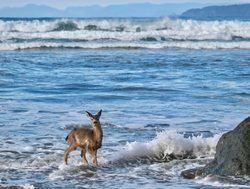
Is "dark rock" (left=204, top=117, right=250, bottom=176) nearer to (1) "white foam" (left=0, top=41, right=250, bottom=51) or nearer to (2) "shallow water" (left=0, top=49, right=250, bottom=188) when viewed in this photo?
(2) "shallow water" (left=0, top=49, right=250, bottom=188)

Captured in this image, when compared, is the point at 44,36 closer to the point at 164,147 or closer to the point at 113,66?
the point at 113,66

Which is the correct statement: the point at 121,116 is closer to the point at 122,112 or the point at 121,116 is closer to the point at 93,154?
the point at 122,112

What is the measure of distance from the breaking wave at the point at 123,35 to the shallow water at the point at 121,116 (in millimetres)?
12740

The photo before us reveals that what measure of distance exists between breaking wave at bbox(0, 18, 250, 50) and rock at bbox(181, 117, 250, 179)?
30.3m

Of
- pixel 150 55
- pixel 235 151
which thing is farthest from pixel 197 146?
pixel 150 55

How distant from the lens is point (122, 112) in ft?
48.8

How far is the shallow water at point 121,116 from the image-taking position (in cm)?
932

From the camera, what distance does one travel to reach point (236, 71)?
81.3 feet

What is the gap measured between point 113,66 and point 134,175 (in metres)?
18.2

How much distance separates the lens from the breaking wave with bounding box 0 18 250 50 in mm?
41594

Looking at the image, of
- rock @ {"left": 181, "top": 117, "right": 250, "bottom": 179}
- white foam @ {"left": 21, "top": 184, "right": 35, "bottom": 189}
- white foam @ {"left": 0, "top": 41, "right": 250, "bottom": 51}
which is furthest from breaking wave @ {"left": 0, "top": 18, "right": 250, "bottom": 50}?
white foam @ {"left": 21, "top": 184, "right": 35, "bottom": 189}

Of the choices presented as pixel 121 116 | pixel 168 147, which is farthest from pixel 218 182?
pixel 121 116

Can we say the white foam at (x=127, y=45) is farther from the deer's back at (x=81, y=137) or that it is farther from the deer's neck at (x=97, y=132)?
the deer's neck at (x=97, y=132)

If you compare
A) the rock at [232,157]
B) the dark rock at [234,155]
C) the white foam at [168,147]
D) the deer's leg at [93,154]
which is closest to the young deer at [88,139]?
the deer's leg at [93,154]
